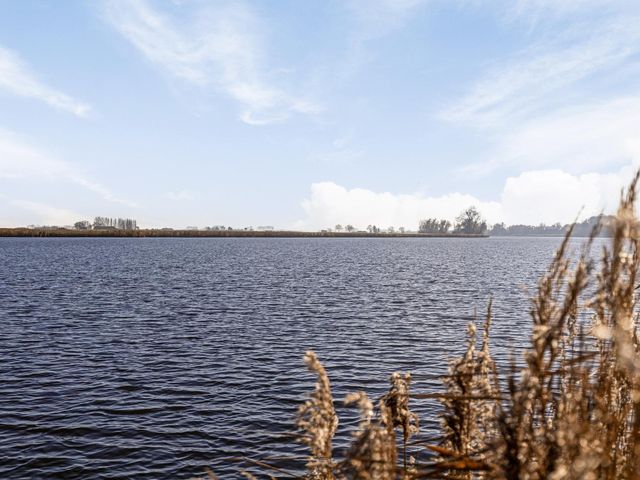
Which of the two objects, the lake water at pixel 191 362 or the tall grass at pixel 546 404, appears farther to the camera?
the lake water at pixel 191 362

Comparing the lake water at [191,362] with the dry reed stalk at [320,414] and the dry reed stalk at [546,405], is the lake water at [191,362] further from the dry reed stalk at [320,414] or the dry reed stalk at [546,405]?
the dry reed stalk at [320,414]

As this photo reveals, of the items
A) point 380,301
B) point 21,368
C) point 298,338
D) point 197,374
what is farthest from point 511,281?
point 21,368

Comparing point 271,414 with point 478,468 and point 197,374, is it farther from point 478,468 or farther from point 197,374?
point 478,468

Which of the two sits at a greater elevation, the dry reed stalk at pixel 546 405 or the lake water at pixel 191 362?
the dry reed stalk at pixel 546 405

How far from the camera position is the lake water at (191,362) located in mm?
14234

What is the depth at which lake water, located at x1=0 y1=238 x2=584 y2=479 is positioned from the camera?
Result: 46.7 ft

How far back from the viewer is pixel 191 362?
22.7 m

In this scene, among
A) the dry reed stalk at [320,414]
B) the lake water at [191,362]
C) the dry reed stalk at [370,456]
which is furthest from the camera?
the lake water at [191,362]

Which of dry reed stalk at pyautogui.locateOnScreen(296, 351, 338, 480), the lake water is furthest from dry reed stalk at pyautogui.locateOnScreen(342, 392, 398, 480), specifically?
the lake water

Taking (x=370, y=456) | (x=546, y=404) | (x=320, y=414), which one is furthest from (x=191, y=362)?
(x=546, y=404)

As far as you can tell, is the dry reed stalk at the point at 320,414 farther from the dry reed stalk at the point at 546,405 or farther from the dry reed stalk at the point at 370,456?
the dry reed stalk at the point at 370,456

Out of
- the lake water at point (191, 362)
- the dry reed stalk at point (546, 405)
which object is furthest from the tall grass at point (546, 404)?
the lake water at point (191, 362)

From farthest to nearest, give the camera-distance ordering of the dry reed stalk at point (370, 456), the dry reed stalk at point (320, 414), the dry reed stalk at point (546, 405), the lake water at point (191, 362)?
the lake water at point (191, 362), the dry reed stalk at point (320, 414), the dry reed stalk at point (370, 456), the dry reed stalk at point (546, 405)

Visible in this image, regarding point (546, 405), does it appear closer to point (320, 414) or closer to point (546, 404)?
point (546, 404)
